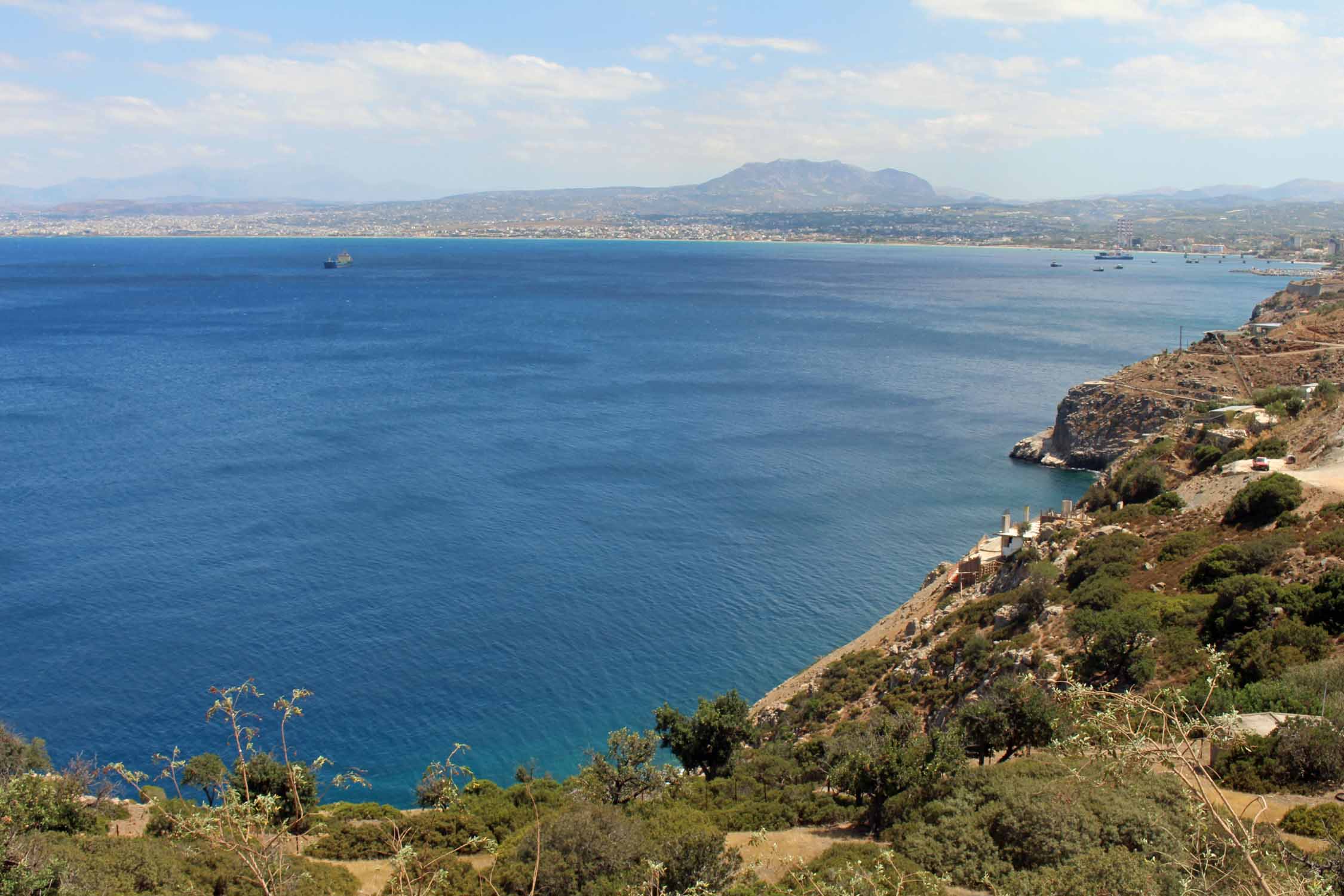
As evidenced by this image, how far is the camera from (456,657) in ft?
90.2

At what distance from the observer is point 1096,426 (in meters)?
46.5

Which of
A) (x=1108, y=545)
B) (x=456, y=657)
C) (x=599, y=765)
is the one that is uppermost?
(x=1108, y=545)

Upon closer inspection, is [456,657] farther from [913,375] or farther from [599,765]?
[913,375]

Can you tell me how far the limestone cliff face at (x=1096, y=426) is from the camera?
44.6 m

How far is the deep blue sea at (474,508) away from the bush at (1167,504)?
8.31m

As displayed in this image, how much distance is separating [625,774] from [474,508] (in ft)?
79.8

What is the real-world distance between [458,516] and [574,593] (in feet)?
29.4

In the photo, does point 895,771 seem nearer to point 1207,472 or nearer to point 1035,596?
point 1035,596

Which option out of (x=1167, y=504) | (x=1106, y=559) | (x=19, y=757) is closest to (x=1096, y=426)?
(x=1167, y=504)

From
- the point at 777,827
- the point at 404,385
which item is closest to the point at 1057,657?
the point at 777,827

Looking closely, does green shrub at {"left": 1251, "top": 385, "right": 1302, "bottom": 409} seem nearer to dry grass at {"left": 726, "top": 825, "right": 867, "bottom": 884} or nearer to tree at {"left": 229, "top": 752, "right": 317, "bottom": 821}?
dry grass at {"left": 726, "top": 825, "right": 867, "bottom": 884}

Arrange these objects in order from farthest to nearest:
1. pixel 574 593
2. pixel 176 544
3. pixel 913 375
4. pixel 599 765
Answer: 1. pixel 913 375
2. pixel 176 544
3. pixel 574 593
4. pixel 599 765

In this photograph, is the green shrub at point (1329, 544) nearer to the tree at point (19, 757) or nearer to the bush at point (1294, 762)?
the bush at point (1294, 762)

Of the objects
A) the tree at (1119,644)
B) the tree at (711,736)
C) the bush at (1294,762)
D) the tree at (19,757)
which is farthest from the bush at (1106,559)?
the tree at (19,757)
